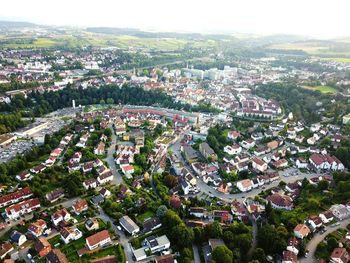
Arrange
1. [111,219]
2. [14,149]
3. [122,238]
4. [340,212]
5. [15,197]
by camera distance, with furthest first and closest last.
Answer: [14,149] → [15,197] → [340,212] → [111,219] → [122,238]

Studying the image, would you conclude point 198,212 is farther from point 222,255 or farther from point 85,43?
point 85,43

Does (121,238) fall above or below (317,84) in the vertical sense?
below

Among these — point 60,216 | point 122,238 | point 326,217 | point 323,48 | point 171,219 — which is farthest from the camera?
point 323,48

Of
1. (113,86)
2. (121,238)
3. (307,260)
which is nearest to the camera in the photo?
(307,260)

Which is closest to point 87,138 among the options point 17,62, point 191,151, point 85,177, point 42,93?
point 85,177

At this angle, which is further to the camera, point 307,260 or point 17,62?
point 17,62

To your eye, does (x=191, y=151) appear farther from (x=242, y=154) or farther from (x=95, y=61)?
(x=95, y=61)

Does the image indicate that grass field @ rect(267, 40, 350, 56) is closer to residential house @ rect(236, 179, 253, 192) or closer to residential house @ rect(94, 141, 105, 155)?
residential house @ rect(236, 179, 253, 192)

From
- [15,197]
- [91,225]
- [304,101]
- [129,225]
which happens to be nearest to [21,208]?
[15,197]

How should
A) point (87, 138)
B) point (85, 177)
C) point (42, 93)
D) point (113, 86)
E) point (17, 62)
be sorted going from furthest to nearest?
point (17, 62), point (113, 86), point (42, 93), point (87, 138), point (85, 177)
